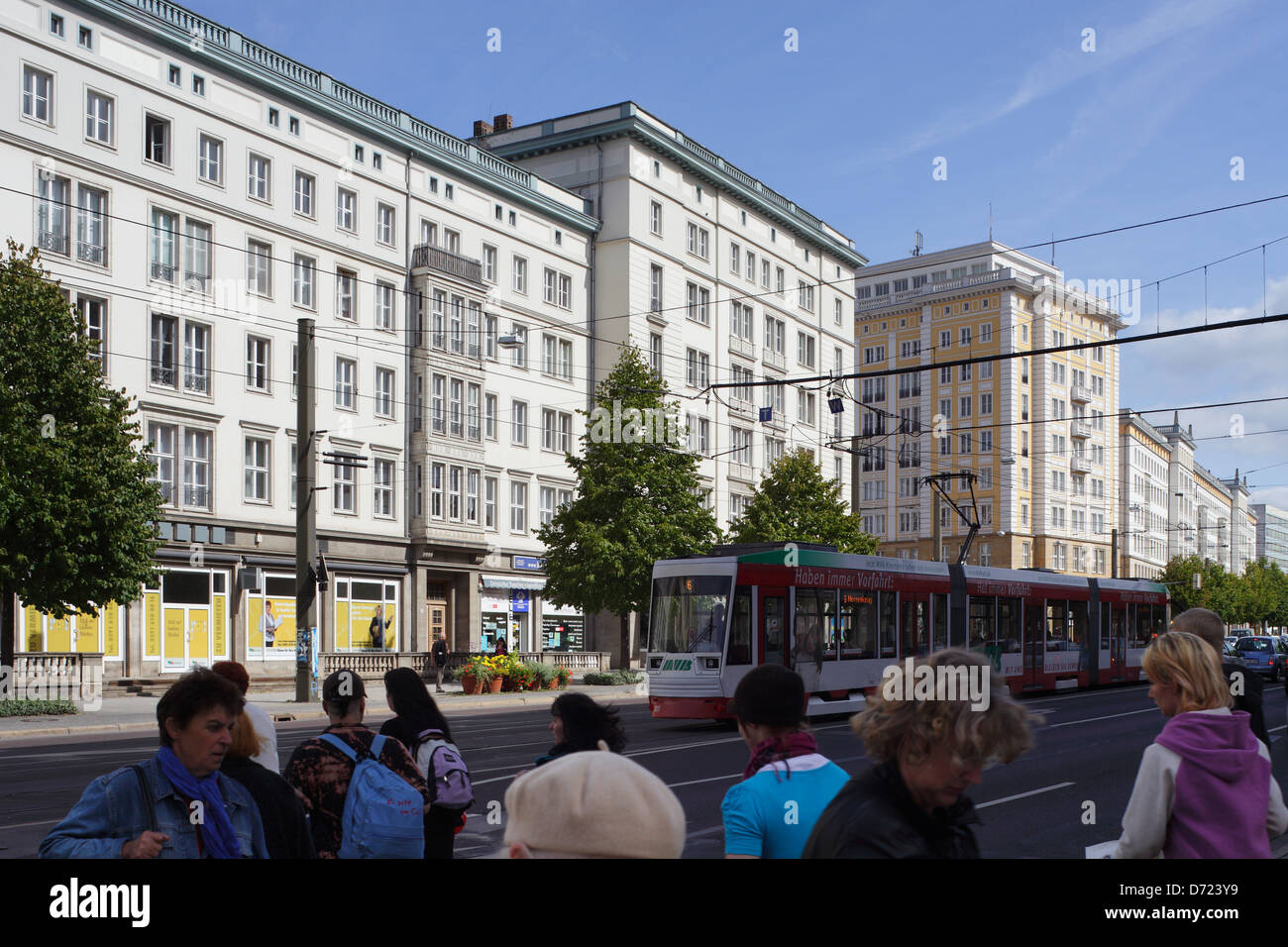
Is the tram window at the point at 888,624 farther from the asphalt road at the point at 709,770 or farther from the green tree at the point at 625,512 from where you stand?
the green tree at the point at 625,512

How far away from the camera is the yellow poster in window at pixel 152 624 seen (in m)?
37.0

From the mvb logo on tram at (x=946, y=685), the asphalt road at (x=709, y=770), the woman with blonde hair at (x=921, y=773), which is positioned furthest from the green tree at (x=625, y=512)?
the woman with blonde hair at (x=921, y=773)

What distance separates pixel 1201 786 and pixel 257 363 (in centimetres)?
3964

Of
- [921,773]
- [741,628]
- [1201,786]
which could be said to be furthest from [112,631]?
[921,773]

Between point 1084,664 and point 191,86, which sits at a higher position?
point 191,86

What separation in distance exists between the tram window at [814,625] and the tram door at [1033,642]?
389 inches

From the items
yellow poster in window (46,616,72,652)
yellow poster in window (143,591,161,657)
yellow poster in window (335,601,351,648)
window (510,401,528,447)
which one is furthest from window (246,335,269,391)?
window (510,401,528,447)

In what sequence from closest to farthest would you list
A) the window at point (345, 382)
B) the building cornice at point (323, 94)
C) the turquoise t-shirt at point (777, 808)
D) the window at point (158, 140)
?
the turquoise t-shirt at point (777, 808)
the building cornice at point (323, 94)
the window at point (158, 140)
the window at point (345, 382)

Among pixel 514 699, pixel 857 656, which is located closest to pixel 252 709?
pixel 857 656

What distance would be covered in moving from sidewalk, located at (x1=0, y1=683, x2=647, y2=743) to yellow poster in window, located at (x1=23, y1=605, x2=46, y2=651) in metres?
2.22

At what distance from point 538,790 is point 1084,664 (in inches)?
1446

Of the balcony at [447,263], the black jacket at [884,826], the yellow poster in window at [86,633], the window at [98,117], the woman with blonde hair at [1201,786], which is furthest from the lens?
the balcony at [447,263]
